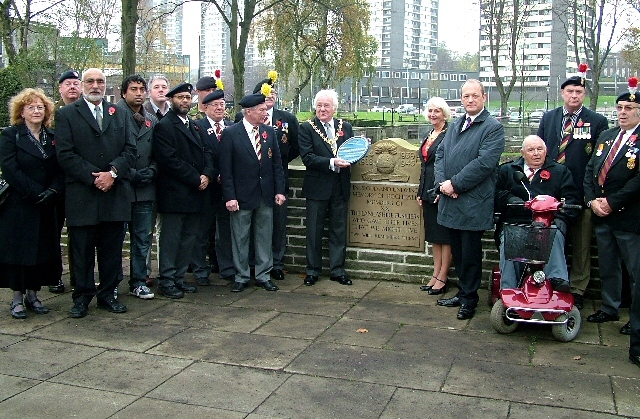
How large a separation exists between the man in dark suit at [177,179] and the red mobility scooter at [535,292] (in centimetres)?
297

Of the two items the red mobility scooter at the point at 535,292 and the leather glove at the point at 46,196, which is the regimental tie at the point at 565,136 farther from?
the leather glove at the point at 46,196

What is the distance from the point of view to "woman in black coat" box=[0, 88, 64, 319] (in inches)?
247

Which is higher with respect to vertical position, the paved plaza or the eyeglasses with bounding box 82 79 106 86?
the eyeglasses with bounding box 82 79 106 86

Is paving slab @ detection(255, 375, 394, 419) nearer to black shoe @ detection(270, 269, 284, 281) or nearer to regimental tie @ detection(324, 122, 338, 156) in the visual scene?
black shoe @ detection(270, 269, 284, 281)

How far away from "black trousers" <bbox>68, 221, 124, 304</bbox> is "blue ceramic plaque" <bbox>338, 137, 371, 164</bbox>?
90.6 inches

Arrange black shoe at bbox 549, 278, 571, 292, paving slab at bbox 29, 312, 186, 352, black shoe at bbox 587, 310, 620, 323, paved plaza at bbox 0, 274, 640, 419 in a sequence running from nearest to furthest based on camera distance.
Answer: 1. paved plaza at bbox 0, 274, 640, 419
2. paving slab at bbox 29, 312, 186, 352
3. black shoe at bbox 549, 278, 571, 292
4. black shoe at bbox 587, 310, 620, 323

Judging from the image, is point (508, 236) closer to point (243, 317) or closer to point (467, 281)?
point (467, 281)

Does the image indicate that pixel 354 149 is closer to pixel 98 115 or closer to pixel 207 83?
pixel 207 83

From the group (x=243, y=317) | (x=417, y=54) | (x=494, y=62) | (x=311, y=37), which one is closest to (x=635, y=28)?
(x=494, y=62)

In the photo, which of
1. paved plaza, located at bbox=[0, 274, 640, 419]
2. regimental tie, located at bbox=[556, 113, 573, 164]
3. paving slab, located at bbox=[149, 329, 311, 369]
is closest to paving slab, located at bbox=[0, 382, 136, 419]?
paved plaza, located at bbox=[0, 274, 640, 419]

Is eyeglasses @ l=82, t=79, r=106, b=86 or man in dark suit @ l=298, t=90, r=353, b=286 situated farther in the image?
man in dark suit @ l=298, t=90, r=353, b=286

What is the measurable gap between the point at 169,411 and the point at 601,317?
3.82 m

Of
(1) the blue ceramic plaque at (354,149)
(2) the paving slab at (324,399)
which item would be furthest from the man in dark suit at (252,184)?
(2) the paving slab at (324,399)

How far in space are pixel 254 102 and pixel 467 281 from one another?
8.73ft
